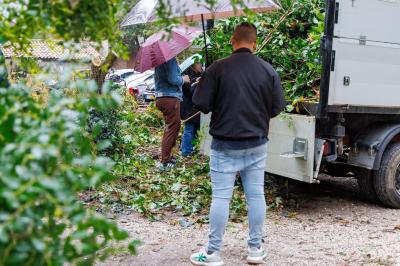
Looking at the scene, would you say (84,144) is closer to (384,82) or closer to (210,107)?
(210,107)

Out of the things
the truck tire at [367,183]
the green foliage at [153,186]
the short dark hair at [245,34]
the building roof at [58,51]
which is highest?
the short dark hair at [245,34]

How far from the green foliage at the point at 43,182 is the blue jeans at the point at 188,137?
6410 millimetres

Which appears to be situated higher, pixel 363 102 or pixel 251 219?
pixel 363 102

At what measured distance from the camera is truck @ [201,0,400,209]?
5.55 metres

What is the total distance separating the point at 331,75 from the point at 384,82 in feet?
2.89

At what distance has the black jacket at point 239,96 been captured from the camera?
4.29 meters

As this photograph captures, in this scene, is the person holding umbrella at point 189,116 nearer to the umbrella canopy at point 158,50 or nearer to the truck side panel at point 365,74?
the umbrella canopy at point 158,50

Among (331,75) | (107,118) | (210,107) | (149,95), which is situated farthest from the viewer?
(149,95)

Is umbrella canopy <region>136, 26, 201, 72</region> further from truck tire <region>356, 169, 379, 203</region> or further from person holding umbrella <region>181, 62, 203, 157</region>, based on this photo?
truck tire <region>356, 169, 379, 203</region>

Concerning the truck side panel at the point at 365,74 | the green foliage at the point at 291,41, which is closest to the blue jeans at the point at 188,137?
the green foliage at the point at 291,41

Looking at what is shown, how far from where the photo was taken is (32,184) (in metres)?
1.75

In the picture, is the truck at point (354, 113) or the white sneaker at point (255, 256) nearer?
the white sneaker at point (255, 256)

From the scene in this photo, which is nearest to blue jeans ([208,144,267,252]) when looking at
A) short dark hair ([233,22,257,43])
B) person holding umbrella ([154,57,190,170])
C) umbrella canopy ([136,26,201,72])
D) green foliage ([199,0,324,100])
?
short dark hair ([233,22,257,43])

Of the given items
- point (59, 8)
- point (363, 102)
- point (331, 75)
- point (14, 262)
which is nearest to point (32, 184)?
point (14, 262)
